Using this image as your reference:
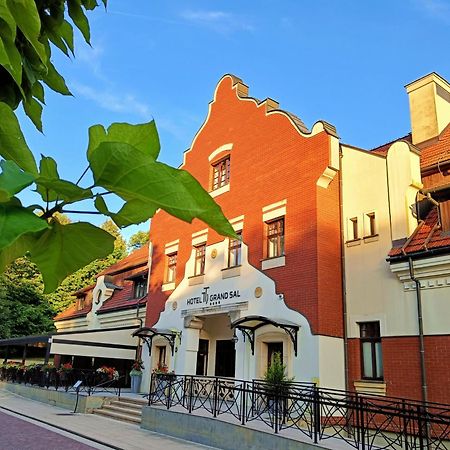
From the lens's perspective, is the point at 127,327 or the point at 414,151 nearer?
the point at 414,151

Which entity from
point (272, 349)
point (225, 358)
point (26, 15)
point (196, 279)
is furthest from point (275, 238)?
point (26, 15)

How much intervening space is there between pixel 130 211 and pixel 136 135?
0.40ft

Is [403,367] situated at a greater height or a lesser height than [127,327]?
lesser

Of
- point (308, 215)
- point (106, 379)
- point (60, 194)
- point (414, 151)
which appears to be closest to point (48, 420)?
point (106, 379)

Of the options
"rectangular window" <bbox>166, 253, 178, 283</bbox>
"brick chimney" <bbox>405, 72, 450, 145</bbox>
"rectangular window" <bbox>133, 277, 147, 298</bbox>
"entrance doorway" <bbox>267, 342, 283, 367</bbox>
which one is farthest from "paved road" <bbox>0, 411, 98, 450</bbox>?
"brick chimney" <bbox>405, 72, 450, 145</bbox>

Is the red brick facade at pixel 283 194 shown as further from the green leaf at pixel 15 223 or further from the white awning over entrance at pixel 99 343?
the green leaf at pixel 15 223

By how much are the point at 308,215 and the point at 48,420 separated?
1091 centimetres

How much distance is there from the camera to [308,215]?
14227 mm

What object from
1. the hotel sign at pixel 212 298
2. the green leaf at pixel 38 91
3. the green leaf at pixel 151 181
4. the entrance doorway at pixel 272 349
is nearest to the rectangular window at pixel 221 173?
the hotel sign at pixel 212 298

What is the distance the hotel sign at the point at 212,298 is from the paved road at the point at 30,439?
614cm

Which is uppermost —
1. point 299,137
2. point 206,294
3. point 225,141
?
point 225,141

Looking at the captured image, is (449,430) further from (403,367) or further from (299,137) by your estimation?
(299,137)

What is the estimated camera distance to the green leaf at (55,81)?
1187 mm

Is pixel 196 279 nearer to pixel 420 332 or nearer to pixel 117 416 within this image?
pixel 117 416
